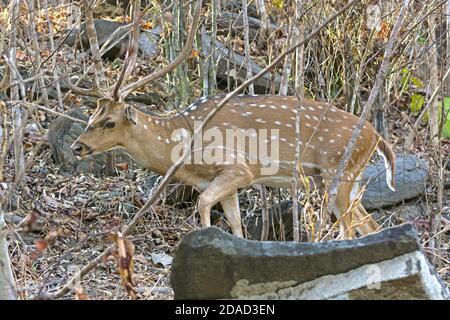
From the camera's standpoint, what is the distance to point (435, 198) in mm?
9656

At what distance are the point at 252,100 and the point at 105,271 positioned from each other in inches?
72.5

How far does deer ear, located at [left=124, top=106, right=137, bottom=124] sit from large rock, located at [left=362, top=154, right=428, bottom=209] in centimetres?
213

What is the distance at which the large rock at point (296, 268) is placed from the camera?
488 centimetres

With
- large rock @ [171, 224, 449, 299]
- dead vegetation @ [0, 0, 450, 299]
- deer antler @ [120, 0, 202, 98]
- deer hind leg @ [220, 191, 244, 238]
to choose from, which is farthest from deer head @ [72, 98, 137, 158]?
large rock @ [171, 224, 449, 299]

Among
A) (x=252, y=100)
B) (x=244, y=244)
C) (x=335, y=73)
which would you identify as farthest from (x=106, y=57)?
(x=244, y=244)

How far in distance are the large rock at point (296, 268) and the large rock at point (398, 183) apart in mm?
4324

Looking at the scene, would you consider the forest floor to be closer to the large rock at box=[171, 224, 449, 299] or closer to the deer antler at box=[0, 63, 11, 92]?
the deer antler at box=[0, 63, 11, 92]

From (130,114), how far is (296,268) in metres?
3.68

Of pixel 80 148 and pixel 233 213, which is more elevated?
pixel 80 148

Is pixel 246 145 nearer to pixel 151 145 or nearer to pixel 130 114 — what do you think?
pixel 151 145

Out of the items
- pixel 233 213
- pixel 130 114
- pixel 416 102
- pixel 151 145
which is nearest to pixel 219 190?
pixel 233 213

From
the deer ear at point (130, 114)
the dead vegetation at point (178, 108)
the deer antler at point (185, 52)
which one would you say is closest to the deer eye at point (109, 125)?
the deer ear at point (130, 114)

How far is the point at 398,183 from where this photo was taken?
959 cm

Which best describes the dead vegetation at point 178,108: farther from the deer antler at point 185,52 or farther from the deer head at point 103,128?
the deer antler at point 185,52
